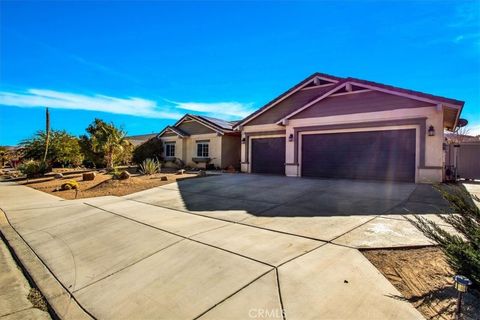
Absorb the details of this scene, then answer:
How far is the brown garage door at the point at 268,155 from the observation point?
15.3m

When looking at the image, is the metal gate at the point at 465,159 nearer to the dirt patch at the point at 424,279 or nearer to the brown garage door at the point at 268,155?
the brown garage door at the point at 268,155

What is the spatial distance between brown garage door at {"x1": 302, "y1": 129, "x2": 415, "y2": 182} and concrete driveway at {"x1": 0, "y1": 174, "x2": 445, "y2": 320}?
328 cm

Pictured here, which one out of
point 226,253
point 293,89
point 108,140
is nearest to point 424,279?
point 226,253

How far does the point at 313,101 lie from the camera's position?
13555 millimetres

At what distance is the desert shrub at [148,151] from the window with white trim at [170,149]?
1.80 ft

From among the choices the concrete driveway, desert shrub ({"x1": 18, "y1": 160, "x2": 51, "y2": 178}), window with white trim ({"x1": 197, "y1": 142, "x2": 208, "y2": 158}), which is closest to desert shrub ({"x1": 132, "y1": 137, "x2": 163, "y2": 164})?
window with white trim ({"x1": 197, "y1": 142, "x2": 208, "y2": 158})

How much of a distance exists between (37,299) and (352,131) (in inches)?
505

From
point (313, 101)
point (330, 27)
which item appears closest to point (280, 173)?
point (313, 101)

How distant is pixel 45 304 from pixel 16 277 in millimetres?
1338

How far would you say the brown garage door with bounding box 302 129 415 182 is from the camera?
36.9ft

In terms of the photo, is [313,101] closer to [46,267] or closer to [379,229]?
[379,229]

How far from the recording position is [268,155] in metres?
15.9

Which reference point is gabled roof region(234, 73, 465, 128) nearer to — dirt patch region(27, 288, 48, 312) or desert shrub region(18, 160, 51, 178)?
dirt patch region(27, 288, 48, 312)

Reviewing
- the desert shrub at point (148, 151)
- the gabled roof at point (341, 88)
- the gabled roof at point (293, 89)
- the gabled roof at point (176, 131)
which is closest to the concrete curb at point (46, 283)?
the gabled roof at point (341, 88)
